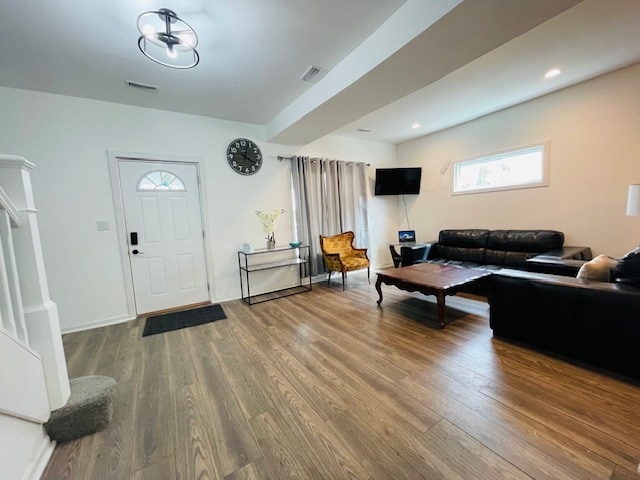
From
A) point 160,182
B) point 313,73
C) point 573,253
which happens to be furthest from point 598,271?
point 160,182

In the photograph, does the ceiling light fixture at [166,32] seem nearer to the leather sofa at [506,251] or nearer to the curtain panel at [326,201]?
the curtain panel at [326,201]

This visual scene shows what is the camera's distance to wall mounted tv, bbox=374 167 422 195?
534 centimetres

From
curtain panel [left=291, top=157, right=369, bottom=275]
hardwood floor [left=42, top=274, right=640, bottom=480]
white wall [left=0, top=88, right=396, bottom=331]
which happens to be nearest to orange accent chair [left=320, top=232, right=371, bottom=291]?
curtain panel [left=291, top=157, right=369, bottom=275]

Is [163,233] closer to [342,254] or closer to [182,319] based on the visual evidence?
[182,319]

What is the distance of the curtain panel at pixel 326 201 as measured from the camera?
14.5 feet

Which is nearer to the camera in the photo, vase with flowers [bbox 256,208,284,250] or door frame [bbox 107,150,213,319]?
door frame [bbox 107,150,213,319]

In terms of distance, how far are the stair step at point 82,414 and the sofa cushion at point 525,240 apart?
4.92 m

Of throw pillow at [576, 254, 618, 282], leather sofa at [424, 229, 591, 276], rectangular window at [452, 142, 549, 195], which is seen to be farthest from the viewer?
rectangular window at [452, 142, 549, 195]

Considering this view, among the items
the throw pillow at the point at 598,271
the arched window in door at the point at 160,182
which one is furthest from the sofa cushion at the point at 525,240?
the arched window in door at the point at 160,182

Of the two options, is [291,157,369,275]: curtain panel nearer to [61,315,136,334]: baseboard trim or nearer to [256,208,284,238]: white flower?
[256,208,284,238]: white flower

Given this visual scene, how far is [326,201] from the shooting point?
475 cm

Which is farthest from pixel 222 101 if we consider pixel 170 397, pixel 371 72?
pixel 170 397

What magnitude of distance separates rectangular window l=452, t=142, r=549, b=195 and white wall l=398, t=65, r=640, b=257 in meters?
0.10

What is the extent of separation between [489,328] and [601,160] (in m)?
2.80
